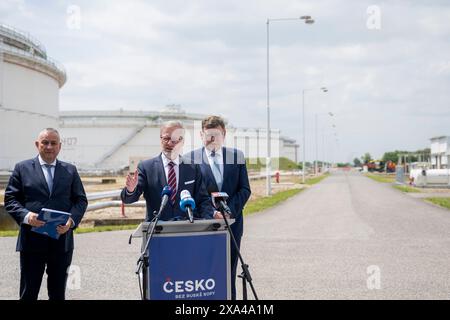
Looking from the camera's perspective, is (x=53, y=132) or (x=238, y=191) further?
(x=238, y=191)

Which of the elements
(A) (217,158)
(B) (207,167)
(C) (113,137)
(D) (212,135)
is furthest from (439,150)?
(D) (212,135)

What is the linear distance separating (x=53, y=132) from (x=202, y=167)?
159 centimetres

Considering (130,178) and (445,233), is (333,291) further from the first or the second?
(445,233)

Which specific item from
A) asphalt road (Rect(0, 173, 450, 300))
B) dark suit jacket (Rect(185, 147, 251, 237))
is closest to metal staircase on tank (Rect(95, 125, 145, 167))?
asphalt road (Rect(0, 173, 450, 300))

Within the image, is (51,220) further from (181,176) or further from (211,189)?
(211,189)

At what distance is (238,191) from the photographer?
5617mm

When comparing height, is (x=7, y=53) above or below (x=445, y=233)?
above

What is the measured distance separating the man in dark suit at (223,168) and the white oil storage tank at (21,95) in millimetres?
48376

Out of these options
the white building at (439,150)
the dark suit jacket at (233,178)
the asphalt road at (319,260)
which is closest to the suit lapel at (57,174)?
the dark suit jacket at (233,178)

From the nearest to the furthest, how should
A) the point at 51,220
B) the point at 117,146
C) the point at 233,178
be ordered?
the point at 51,220 < the point at 233,178 < the point at 117,146

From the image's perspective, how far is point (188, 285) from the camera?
159 inches

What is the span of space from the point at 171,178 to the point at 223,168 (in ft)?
2.69

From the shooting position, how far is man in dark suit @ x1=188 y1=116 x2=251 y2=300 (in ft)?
17.4
